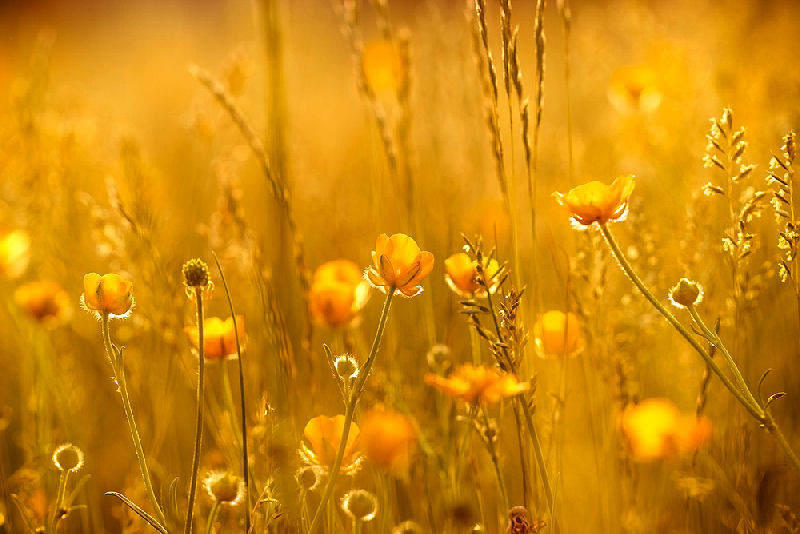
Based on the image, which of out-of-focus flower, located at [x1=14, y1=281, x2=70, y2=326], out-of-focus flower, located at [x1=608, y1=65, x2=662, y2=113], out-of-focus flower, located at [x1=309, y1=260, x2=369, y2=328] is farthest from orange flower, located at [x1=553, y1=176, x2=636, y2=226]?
out-of-focus flower, located at [x1=608, y1=65, x2=662, y2=113]

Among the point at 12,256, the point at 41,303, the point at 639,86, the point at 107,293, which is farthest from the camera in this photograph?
the point at 639,86

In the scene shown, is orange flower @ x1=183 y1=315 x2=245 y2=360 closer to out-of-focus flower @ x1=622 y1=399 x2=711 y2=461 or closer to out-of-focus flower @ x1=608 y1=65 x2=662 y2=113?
out-of-focus flower @ x1=622 y1=399 x2=711 y2=461

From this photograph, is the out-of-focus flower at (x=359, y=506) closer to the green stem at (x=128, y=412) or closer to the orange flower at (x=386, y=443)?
the orange flower at (x=386, y=443)

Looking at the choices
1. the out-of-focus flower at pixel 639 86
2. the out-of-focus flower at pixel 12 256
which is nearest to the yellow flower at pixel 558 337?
the out-of-focus flower at pixel 12 256

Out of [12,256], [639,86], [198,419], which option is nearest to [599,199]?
[198,419]

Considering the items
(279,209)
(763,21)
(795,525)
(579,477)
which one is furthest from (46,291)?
(763,21)

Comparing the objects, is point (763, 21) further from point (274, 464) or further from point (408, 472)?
point (274, 464)

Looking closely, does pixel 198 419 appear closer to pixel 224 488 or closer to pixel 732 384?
pixel 224 488
